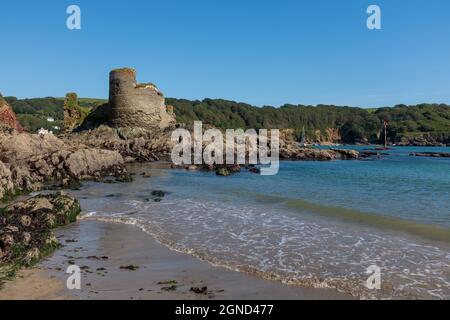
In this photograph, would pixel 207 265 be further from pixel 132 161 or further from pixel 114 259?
pixel 132 161

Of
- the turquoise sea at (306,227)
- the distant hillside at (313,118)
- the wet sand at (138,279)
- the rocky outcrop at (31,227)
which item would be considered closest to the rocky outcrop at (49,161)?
the turquoise sea at (306,227)

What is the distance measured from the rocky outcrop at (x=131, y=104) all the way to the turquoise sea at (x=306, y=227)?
2726cm

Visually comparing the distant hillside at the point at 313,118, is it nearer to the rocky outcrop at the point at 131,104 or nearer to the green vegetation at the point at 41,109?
the green vegetation at the point at 41,109

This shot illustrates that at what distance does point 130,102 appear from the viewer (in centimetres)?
5034

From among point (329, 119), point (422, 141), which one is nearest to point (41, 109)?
point (329, 119)

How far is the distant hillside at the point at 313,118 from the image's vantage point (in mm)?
137250

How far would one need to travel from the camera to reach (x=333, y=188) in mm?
24719

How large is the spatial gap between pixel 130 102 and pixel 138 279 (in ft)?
146

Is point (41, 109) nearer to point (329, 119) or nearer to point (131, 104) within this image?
point (329, 119)

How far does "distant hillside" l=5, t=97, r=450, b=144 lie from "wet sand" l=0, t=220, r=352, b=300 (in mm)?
113017

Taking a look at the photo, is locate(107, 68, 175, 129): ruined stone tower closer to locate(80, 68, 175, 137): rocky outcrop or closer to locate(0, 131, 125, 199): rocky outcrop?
locate(80, 68, 175, 137): rocky outcrop

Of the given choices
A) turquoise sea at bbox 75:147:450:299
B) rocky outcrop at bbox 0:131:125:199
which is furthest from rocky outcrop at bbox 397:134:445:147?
rocky outcrop at bbox 0:131:125:199

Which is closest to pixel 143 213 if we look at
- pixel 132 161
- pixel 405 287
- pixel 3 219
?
pixel 3 219

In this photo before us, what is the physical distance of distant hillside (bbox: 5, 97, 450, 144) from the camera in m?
137
